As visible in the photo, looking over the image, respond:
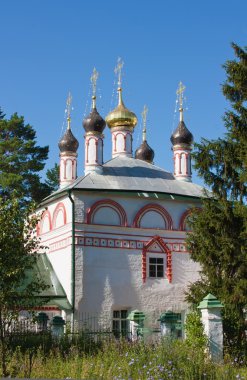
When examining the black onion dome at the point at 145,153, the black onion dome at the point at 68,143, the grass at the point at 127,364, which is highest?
the black onion dome at the point at 145,153

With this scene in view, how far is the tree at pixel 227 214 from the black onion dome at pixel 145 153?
10.7 meters

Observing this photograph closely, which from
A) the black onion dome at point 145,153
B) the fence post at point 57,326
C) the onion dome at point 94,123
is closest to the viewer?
the fence post at point 57,326

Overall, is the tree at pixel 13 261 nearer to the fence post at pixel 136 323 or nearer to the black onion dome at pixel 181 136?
the fence post at pixel 136 323

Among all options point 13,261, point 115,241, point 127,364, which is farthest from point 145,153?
point 127,364

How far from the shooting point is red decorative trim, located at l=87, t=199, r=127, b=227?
1852 cm

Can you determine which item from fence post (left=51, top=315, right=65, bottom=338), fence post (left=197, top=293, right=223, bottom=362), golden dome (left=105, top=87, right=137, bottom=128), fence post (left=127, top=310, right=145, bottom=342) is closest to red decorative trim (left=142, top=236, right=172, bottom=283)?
golden dome (left=105, top=87, right=137, bottom=128)

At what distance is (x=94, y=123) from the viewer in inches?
792

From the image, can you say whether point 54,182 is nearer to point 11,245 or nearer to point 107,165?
point 107,165

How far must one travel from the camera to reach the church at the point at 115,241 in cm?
1803

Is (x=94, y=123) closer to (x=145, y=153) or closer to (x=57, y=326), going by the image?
(x=145, y=153)

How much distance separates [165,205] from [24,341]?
868 cm

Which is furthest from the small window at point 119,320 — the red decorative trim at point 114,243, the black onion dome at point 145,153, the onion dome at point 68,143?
the black onion dome at point 145,153

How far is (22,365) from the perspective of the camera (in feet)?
31.6

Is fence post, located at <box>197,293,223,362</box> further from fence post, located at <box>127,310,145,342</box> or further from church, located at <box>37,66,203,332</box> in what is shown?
church, located at <box>37,66,203,332</box>
